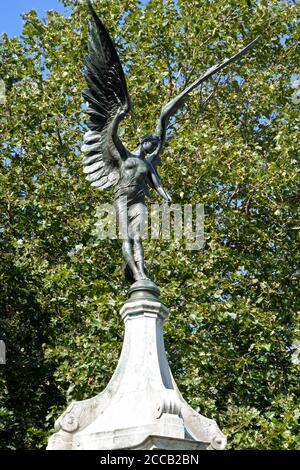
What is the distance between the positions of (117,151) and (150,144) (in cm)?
39

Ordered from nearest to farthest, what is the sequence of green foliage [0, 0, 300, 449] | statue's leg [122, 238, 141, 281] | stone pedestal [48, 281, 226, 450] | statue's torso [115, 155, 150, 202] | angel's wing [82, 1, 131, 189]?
stone pedestal [48, 281, 226, 450]
statue's leg [122, 238, 141, 281]
statue's torso [115, 155, 150, 202]
angel's wing [82, 1, 131, 189]
green foliage [0, 0, 300, 449]

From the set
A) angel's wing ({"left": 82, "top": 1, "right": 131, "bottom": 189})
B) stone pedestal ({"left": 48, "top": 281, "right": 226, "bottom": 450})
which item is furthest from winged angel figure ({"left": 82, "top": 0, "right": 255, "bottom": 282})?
stone pedestal ({"left": 48, "top": 281, "right": 226, "bottom": 450})

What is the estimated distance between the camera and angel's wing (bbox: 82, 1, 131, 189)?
918 cm

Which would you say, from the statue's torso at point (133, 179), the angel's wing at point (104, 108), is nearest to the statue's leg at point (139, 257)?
the statue's torso at point (133, 179)

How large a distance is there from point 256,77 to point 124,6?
2841mm

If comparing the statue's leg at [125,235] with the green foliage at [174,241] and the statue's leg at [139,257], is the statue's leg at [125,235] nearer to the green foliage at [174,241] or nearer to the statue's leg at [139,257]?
the statue's leg at [139,257]

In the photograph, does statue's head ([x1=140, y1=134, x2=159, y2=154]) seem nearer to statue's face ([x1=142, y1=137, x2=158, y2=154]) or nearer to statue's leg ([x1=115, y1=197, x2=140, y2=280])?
statue's face ([x1=142, y1=137, x2=158, y2=154])

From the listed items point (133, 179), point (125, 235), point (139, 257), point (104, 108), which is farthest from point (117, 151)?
point (139, 257)

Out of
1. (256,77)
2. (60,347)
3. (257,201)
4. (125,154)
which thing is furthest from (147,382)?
(256,77)

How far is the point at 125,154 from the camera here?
9.22 meters

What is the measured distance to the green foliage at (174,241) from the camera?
13.4m

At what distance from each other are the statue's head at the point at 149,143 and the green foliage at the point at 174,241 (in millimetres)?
4159

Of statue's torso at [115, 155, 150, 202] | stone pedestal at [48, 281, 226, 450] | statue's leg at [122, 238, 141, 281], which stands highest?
statue's torso at [115, 155, 150, 202]

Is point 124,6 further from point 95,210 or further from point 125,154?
point 125,154
